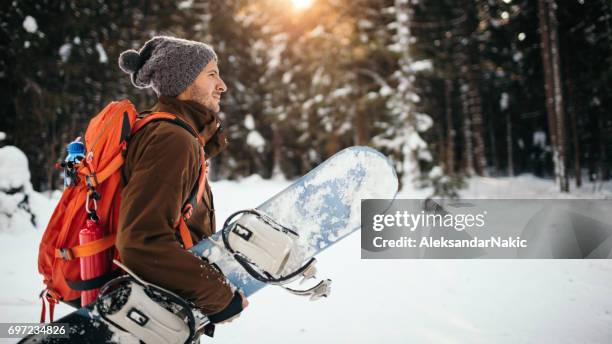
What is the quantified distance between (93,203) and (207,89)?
0.80m

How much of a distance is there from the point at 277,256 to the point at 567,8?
1993 centimetres

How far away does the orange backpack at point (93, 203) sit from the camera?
1506 millimetres

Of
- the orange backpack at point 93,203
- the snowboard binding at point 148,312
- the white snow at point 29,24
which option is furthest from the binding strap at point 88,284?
the white snow at point 29,24

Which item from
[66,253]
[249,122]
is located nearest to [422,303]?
[66,253]

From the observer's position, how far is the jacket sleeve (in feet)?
4.27

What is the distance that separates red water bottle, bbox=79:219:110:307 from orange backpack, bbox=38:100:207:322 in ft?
0.06

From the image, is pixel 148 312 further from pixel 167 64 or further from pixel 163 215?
pixel 167 64

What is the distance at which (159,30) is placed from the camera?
17594mm

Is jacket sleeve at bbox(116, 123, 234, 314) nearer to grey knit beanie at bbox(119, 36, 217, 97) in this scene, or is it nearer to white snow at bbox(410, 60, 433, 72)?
grey knit beanie at bbox(119, 36, 217, 97)

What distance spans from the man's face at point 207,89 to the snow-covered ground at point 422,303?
3.07m

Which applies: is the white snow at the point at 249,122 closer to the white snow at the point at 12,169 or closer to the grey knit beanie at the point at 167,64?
the white snow at the point at 12,169

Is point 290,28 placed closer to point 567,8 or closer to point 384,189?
point 567,8

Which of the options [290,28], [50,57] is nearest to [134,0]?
[50,57]

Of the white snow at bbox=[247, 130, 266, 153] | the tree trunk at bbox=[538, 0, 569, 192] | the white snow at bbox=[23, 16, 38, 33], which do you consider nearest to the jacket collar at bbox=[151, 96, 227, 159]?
the white snow at bbox=[23, 16, 38, 33]
